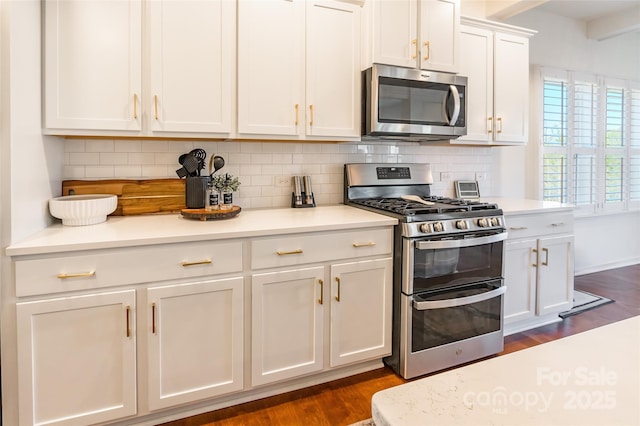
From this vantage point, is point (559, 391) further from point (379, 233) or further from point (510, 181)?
point (510, 181)

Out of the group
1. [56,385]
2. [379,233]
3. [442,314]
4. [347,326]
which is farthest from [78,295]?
[442,314]

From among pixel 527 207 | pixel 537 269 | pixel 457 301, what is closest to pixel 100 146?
pixel 457 301

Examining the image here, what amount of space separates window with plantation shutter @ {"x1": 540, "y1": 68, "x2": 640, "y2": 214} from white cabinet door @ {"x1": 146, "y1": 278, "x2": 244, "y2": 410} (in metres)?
3.56

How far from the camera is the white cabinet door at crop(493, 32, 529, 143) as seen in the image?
311 cm

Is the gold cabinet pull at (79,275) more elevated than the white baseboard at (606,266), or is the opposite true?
the gold cabinet pull at (79,275)

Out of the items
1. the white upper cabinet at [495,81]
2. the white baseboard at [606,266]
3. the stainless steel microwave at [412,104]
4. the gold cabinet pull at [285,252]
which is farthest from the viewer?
the white baseboard at [606,266]

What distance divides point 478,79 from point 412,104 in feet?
2.66

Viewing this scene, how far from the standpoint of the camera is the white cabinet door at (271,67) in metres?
2.22

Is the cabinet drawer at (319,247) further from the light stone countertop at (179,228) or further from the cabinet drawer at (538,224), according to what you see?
the cabinet drawer at (538,224)

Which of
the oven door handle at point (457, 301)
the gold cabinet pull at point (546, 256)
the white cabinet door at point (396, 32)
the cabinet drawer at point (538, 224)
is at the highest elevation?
the white cabinet door at point (396, 32)

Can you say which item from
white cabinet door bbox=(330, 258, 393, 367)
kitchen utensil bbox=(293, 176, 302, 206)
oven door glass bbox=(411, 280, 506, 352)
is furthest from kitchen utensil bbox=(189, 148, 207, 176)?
oven door glass bbox=(411, 280, 506, 352)

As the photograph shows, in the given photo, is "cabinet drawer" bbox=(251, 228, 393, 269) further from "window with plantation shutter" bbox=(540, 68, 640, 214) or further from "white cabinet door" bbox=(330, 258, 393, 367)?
"window with plantation shutter" bbox=(540, 68, 640, 214)

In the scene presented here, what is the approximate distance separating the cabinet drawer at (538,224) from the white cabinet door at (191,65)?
2.05 metres

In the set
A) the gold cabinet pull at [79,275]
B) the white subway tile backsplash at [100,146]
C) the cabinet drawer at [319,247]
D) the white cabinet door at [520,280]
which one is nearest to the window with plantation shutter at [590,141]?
the white cabinet door at [520,280]
